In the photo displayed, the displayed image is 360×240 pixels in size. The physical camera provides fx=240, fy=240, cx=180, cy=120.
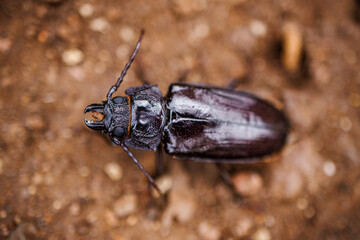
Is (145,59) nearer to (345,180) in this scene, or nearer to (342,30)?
(342,30)

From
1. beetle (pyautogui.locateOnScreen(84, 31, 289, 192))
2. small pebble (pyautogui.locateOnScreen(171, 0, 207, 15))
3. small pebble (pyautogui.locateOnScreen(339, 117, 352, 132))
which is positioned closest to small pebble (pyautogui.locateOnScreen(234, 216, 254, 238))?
beetle (pyautogui.locateOnScreen(84, 31, 289, 192))

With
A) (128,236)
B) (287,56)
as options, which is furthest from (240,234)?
(287,56)

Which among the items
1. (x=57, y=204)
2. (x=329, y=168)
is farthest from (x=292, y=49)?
(x=57, y=204)

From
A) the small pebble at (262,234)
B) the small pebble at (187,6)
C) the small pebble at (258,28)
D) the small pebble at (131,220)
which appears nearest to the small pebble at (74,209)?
the small pebble at (131,220)

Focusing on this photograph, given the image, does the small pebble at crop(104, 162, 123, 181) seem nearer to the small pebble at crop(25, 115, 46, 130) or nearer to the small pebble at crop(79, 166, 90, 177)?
the small pebble at crop(79, 166, 90, 177)

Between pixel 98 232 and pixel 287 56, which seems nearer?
pixel 98 232

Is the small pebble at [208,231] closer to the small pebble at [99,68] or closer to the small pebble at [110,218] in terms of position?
the small pebble at [110,218]
